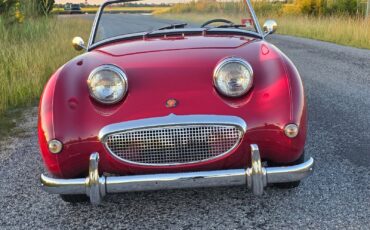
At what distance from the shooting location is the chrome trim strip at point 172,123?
262cm

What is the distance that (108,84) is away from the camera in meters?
2.79

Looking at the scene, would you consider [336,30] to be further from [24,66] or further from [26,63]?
[24,66]

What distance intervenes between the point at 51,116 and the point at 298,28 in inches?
698

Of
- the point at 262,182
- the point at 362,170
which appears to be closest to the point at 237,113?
the point at 262,182

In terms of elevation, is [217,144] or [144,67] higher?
[144,67]

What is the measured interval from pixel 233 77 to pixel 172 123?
0.46 meters

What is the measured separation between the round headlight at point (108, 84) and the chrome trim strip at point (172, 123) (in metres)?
0.19

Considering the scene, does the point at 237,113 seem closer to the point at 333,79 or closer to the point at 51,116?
the point at 51,116

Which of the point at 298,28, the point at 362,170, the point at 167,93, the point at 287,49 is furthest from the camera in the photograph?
the point at 298,28

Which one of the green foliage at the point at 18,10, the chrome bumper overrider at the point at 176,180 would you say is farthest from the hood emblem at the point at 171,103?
the green foliage at the point at 18,10

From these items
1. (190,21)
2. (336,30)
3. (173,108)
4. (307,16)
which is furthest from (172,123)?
(307,16)

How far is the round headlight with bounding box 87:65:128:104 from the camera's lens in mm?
2773

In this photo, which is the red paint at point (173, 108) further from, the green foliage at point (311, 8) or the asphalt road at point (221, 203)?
the green foliage at point (311, 8)

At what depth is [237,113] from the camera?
270 cm
